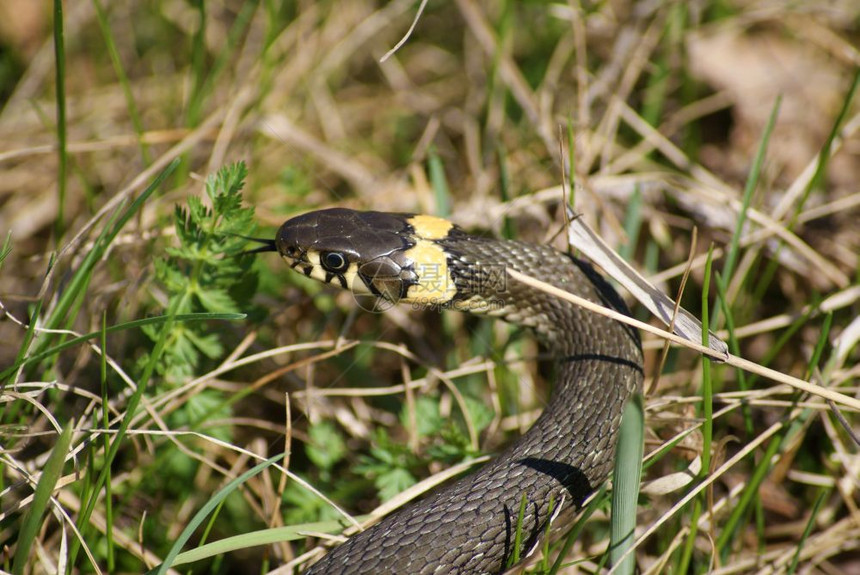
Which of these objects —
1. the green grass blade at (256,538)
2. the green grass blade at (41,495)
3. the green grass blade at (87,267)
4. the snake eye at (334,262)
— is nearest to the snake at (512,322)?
the snake eye at (334,262)

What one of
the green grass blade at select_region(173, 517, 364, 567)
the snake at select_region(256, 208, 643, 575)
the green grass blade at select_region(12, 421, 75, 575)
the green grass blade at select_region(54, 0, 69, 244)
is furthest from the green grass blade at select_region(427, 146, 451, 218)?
the green grass blade at select_region(12, 421, 75, 575)

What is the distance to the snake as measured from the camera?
246 centimetres

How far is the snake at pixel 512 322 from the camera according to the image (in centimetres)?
246

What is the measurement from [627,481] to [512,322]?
4.30ft

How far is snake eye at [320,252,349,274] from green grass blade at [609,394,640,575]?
4.87ft

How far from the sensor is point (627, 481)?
2305 mm

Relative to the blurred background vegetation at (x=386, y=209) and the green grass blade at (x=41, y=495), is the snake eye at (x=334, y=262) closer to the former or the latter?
the blurred background vegetation at (x=386, y=209)

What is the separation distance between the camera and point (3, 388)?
252 centimetres

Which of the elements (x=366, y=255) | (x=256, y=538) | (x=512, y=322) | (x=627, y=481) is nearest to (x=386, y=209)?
(x=366, y=255)

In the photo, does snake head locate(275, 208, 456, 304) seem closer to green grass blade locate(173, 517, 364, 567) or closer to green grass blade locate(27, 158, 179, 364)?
green grass blade locate(27, 158, 179, 364)

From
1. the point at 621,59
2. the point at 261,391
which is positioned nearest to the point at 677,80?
the point at 621,59

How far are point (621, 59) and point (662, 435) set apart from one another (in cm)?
289

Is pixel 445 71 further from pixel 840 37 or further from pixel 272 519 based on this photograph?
pixel 272 519

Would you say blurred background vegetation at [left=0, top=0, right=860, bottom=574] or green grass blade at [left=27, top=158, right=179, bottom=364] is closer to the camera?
green grass blade at [left=27, top=158, right=179, bottom=364]
